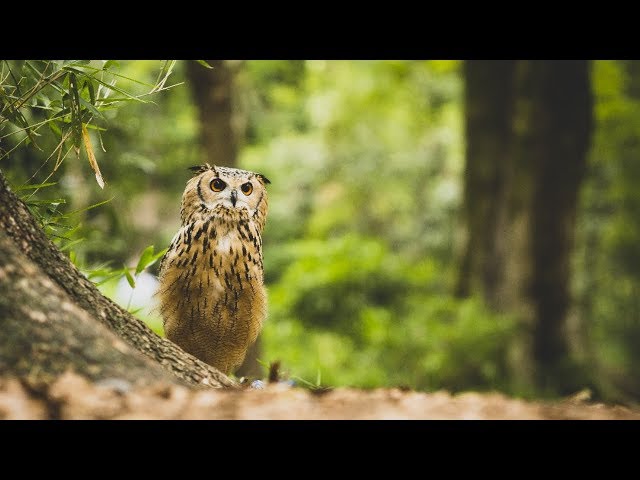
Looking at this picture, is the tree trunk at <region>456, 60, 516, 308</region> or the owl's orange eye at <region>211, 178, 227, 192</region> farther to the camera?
the tree trunk at <region>456, 60, 516, 308</region>

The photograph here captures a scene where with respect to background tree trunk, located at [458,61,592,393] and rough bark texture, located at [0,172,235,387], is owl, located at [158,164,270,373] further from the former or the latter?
background tree trunk, located at [458,61,592,393]

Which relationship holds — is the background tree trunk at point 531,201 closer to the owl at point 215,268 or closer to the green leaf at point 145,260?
the owl at point 215,268

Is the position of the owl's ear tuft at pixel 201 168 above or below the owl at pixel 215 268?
above

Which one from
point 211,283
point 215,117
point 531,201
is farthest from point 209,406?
point 531,201

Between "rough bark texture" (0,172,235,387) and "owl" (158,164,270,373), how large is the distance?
775mm

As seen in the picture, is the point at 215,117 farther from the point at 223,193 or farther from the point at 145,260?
the point at 145,260

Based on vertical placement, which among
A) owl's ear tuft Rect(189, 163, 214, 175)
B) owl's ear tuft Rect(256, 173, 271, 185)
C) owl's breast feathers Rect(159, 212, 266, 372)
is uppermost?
owl's ear tuft Rect(189, 163, 214, 175)

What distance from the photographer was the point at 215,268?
2.90 metres

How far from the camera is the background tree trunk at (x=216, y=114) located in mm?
5438

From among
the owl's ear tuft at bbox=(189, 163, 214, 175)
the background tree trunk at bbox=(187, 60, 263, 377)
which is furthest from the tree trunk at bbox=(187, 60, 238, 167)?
the owl's ear tuft at bbox=(189, 163, 214, 175)

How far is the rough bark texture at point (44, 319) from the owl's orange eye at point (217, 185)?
0.96 m

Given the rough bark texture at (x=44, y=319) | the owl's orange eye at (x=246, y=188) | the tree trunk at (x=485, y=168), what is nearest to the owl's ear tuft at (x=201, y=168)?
the owl's orange eye at (x=246, y=188)

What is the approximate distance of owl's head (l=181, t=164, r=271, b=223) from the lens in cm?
299

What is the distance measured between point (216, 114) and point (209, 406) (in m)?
4.31
